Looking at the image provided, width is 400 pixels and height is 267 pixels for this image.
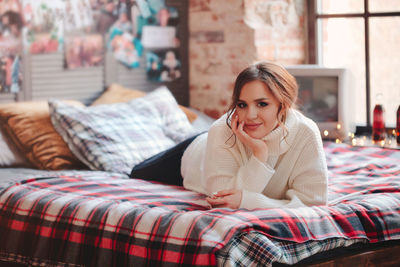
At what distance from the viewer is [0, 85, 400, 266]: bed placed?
212 centimetres

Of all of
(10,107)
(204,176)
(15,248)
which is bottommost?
(15,248)

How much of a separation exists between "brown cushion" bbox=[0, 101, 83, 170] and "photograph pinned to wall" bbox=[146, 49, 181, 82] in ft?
3.37

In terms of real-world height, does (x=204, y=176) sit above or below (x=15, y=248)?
above

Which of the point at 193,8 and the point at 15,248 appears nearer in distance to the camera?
the point at 15,248

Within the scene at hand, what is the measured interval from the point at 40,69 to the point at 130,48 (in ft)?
2.09

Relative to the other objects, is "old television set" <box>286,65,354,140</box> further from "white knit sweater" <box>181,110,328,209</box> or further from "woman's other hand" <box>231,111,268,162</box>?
"woman's other hand" <box>231,111,268,162</box>

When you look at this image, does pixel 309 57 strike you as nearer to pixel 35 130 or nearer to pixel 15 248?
pixel 35 130

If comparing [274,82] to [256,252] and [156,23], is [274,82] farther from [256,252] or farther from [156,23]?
[156,23]

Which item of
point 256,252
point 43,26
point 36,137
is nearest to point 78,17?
point 43,26

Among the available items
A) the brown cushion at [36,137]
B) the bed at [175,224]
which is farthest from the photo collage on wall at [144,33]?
the bed at [175,224]

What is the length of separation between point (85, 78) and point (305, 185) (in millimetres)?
2069

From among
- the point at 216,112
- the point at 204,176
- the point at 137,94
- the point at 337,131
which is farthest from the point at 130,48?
the point at 204,176

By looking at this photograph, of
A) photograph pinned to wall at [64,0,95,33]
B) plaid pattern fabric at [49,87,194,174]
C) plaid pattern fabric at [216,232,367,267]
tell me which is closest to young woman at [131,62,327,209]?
plaid pattern fabric at [216,232,367,267]

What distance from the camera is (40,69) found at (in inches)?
156
